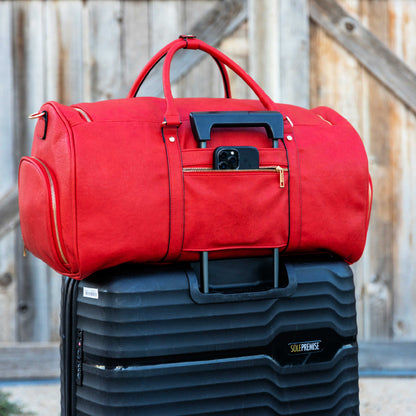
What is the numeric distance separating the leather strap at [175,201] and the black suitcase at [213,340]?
9 cm

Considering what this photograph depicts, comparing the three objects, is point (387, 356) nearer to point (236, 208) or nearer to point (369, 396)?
point (369, 396)

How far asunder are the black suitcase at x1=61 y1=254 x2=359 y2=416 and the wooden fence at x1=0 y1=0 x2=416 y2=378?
1.32 m

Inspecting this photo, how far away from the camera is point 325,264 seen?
171 centimetres

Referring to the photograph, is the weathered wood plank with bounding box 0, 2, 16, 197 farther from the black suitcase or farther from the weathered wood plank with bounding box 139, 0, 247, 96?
the black suitcase

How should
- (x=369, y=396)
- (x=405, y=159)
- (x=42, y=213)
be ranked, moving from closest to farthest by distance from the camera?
1. (x=42, y=213)
2. (x=369, y=396)
3. (x=405, y=159)

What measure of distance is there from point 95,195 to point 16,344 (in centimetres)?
177

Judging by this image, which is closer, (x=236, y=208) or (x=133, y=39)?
(x=236, y=208)

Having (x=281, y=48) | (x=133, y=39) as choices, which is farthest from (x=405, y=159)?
(x=133, y=39)

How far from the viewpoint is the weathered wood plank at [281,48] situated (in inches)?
114

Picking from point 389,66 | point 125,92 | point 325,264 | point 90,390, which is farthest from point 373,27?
point 90,390

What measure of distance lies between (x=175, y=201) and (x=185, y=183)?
5 centimetres

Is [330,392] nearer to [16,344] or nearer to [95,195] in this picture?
[95,195]

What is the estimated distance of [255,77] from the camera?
9.53ft

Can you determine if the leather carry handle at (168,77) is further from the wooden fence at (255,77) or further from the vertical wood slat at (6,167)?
the vertical wood slat at (6,167)
